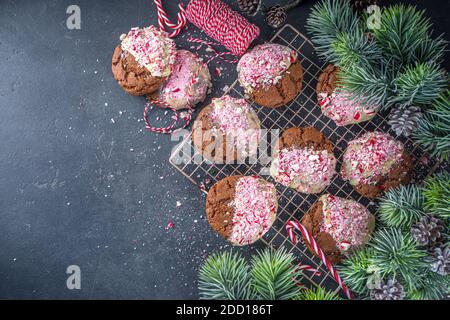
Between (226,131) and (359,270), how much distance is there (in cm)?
78

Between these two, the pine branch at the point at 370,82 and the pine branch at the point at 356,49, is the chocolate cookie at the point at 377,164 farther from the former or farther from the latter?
the pine branch at the point at 356,49

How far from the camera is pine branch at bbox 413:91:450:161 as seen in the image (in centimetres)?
170

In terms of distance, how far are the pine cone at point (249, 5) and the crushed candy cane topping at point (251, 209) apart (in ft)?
2.35

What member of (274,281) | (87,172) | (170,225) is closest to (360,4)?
(274,281)

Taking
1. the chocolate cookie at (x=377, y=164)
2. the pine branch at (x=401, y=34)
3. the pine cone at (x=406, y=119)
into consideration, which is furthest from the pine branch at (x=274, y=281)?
the pine branch at (x=401, y=34)

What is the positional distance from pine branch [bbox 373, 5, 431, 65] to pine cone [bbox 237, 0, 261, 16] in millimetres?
528

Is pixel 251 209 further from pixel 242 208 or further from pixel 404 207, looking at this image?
pixel 404 207

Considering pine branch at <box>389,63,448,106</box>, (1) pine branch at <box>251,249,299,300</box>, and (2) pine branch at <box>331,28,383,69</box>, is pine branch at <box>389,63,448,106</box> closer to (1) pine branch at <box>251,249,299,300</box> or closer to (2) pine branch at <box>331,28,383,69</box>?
(2) pine branch at <box>331,28,383,69</box>

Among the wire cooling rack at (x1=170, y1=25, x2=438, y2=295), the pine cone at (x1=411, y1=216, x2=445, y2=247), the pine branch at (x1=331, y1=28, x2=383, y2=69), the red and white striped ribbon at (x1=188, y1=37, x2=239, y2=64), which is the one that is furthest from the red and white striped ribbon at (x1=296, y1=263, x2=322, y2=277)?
the red and white striped ribbon at (x1=188, y1=37, x2=239, y2=64)

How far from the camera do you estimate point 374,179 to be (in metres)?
2.00

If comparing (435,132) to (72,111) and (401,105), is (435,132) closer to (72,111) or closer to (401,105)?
(401,105)

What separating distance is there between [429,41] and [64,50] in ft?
5.24

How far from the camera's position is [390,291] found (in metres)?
1.74
